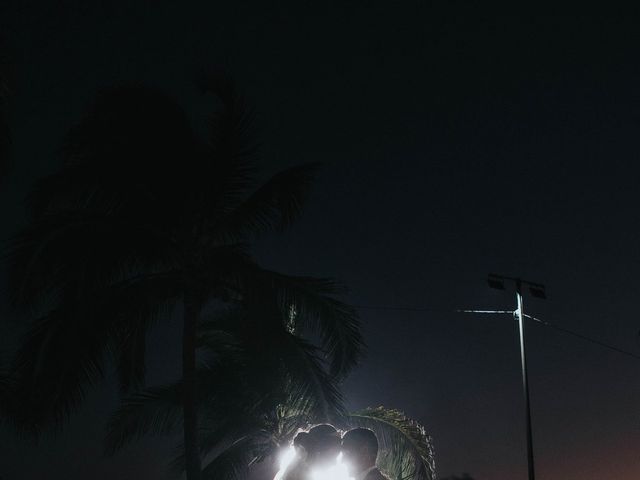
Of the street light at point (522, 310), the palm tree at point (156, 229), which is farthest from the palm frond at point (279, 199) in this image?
the street light at point (522, 310)

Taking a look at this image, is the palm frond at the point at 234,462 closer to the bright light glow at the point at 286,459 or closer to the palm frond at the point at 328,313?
the palm frond at the point at 328,313

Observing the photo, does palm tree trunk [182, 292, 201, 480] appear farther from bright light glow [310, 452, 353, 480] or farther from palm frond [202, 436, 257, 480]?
bright light glow [310, 452, 353, 480]

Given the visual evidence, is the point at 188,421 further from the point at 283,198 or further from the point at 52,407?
the point at 283,198

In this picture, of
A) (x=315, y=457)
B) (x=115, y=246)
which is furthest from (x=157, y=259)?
(x=315, y=457)

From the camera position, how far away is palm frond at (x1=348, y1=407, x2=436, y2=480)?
16.3 m

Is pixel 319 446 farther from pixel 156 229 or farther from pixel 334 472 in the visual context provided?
pixel 156 229

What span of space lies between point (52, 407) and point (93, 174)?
4.15 metres

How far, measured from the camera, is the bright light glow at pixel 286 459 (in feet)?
18.2

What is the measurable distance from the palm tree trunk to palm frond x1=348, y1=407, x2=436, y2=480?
3.67 meters

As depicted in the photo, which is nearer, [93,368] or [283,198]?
[93,368]

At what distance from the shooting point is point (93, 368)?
42.2ft

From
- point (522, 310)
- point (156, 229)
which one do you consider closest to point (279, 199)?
point (156, 229)

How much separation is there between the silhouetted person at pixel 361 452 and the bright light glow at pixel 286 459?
0.49 metres

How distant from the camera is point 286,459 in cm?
565
